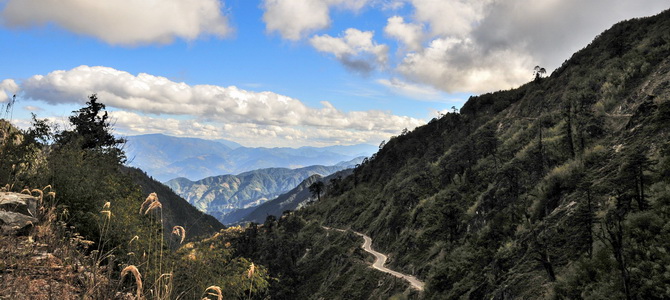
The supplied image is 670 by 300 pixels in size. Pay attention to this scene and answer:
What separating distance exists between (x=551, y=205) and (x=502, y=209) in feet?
20.6

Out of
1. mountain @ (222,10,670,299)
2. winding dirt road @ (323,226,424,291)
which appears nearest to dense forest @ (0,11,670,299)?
mountain @ (222,10,670,299)

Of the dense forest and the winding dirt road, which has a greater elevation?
the dense forest

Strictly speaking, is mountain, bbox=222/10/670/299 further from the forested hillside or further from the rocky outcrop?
the rocky outcrop

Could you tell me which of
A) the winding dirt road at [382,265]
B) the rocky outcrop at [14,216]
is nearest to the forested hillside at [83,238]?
the rocky outcrop at [14,216]

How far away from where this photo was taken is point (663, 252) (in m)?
10.1

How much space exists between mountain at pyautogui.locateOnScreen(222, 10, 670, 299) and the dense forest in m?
0.10

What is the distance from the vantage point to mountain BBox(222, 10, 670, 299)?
12273 millimetres

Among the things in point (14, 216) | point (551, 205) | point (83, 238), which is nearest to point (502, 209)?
point (551, 205)

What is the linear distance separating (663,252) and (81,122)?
48.8 m

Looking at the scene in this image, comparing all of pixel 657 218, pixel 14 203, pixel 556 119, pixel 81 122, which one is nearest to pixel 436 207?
pixel 556 119

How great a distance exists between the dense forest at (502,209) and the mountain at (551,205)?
10 cm

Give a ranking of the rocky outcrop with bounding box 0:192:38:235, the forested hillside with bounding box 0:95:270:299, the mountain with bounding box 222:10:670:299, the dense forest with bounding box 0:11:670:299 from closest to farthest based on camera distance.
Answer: the forested hillside with bounding box 0:95:270:299
the rocky outcrop with bounding box 0:192:38:235
the dense forest with bounding box 0:11:670:299
the mountain with bounding box 222:10:670:299

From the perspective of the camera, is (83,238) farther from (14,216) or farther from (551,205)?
(551,205)

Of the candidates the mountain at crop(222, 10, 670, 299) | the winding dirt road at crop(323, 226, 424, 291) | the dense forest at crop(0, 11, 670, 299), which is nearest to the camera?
the dense forest at crop(0, 11, 670, 299)
